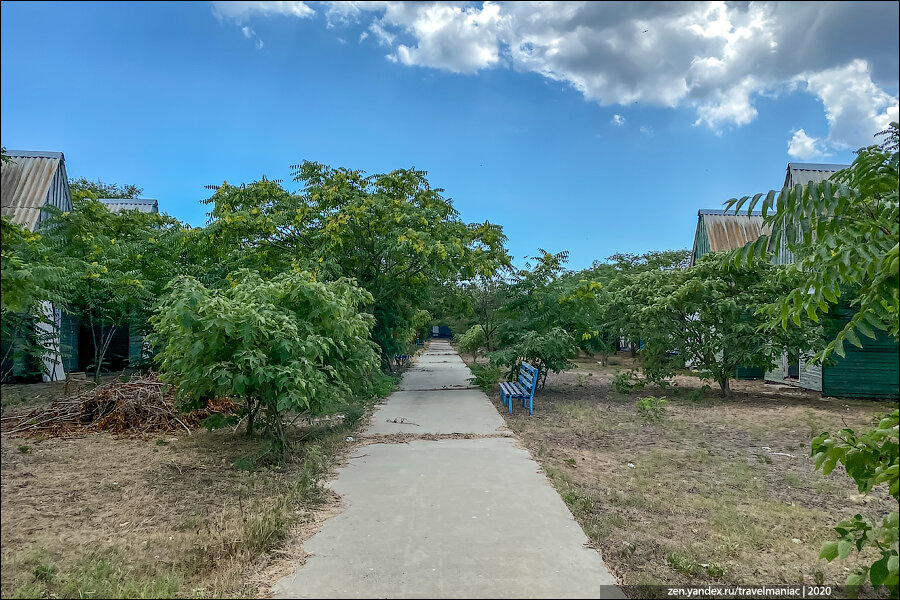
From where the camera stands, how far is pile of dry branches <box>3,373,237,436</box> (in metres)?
8.66

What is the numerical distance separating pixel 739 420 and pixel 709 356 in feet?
11.0

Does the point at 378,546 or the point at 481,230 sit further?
the point at 481,230

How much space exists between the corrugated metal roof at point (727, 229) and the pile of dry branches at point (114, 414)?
19.8m

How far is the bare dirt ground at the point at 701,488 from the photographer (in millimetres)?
4129

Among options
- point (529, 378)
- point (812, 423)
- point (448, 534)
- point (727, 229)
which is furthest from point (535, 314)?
point (727, 229)

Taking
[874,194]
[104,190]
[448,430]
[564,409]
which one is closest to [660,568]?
[874,194]

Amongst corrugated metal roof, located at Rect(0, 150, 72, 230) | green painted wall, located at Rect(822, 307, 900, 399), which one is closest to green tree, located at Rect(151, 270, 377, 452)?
corrugated metal roof, located at Rect(0, 150, 72, 230)

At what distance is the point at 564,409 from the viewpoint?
1172cm

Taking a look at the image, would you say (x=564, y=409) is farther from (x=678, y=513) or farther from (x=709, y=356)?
(x=678, y=513)

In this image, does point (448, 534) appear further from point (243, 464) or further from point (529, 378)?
point (529, 378)

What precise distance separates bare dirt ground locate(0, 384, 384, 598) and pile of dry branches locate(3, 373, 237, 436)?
623mm

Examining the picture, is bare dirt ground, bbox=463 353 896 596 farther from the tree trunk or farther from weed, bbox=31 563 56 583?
the tree trunk

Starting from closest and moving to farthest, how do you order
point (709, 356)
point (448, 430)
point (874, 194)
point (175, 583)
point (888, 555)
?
1. point (888, 555)
2. point (874, 194)
3. point (175, 583)
4. point (448, 430)
5. point (709, 356)

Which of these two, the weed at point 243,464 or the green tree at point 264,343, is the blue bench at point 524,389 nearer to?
the green tree at point 264,343
